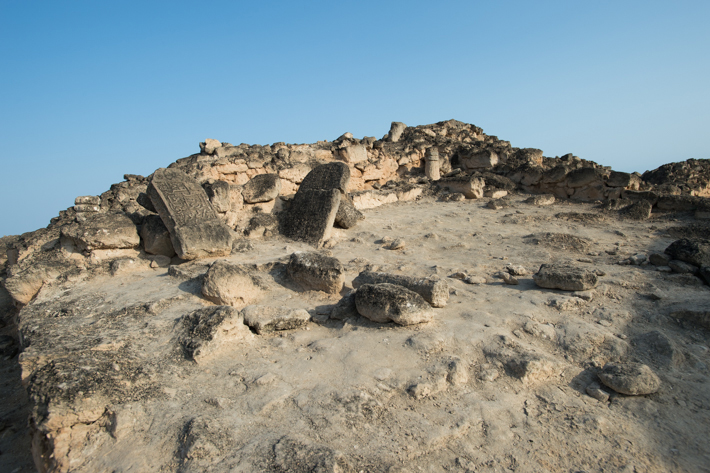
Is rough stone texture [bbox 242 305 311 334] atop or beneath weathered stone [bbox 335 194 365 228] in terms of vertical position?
beneath

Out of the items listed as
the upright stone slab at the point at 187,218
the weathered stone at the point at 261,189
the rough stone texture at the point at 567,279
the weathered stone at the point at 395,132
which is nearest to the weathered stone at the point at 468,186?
the weathered stone at the point at 395,132

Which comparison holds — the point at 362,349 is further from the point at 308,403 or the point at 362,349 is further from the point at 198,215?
the point at 198,215

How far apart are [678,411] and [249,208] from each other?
5975mm

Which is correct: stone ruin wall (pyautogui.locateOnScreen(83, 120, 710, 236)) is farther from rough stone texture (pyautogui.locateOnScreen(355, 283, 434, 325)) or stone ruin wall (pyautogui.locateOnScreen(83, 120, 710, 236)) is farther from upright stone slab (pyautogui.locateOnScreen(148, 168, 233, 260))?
rough stone texture (pyautogui.locateOnScreen(355, 283, 434, 325))

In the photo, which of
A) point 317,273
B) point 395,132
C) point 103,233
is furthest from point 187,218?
point 395,132

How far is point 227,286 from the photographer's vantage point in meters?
3.85

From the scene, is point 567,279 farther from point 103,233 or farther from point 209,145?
point 209,145

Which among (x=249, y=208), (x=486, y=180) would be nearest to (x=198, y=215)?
(x=249, y=208)

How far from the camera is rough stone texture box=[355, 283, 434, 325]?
3.21 meters

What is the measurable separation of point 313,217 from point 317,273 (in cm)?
220

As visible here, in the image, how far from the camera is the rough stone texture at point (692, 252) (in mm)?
4242

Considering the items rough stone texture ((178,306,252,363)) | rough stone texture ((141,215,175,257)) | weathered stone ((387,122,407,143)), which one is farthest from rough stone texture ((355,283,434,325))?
weathered stone ((387,122,407,143))

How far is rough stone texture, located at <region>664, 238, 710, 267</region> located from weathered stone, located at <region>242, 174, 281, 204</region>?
5808mm

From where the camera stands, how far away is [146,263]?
5043 mm
